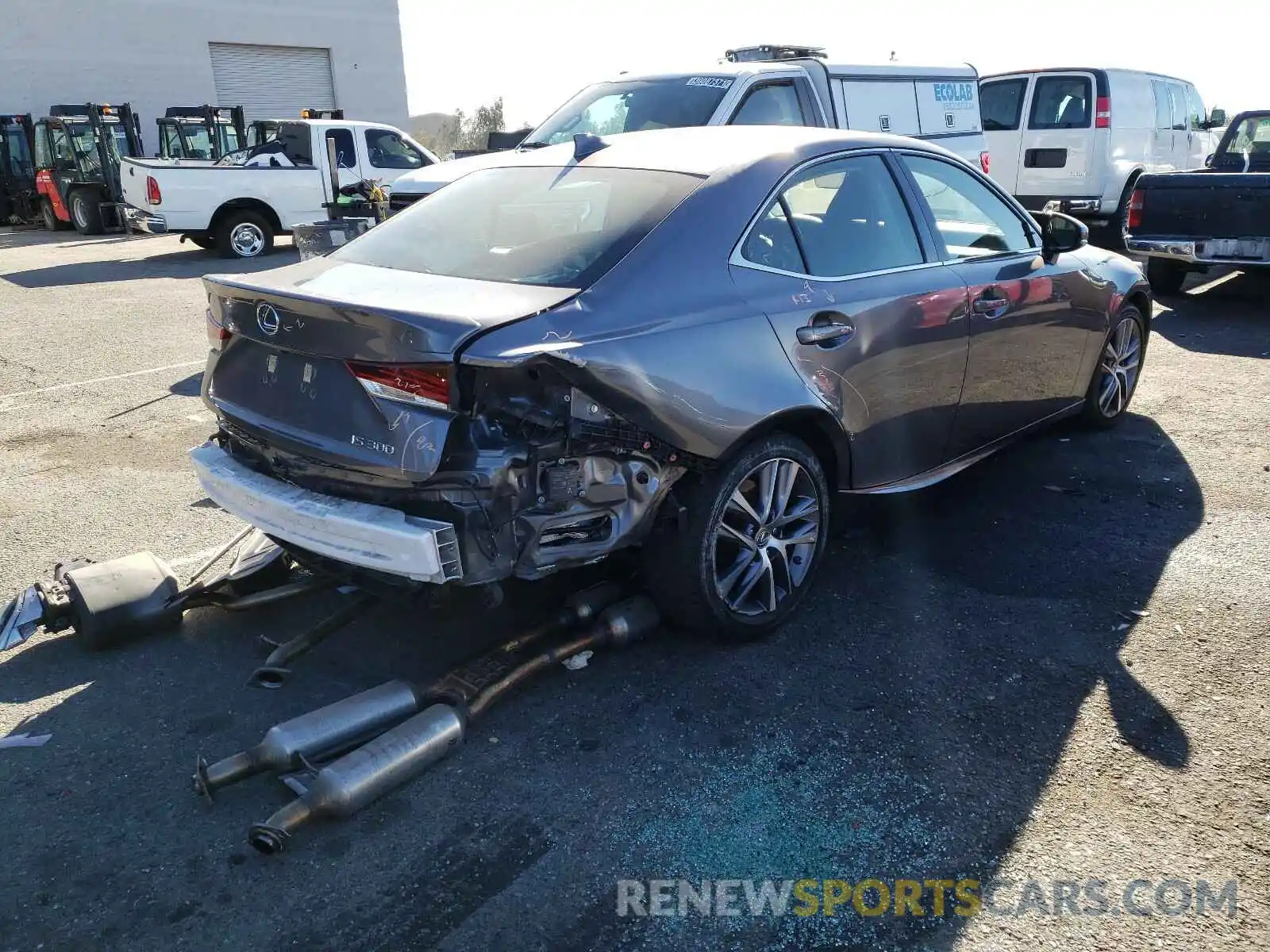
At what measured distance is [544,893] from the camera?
2.47 metres

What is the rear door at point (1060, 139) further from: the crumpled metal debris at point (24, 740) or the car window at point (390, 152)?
the crumpled metal debris at point (24, 740)

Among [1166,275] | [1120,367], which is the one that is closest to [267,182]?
[1166,275]

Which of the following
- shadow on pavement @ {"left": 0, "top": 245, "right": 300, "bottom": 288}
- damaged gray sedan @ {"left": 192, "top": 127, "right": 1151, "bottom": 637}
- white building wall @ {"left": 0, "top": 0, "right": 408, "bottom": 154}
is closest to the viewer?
damaged gray sedan @ {"left": 192, "top": 127, "right": 1151, "bottom": 637}

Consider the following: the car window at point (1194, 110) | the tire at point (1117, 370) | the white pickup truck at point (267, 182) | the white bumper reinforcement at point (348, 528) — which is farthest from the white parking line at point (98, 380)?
the car window at point (1194, 110)

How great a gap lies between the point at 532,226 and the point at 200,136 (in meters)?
20.9

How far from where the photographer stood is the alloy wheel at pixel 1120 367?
565cm

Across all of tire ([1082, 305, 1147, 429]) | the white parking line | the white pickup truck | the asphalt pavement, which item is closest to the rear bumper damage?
tire ([1082, 305, 1147, 429])

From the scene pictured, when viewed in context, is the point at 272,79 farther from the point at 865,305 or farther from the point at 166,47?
the point at 865,305

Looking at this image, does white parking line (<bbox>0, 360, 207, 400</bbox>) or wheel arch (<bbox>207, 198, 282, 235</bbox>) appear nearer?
white parking line (<bbox>0, 360, 207, 400</bbox>)

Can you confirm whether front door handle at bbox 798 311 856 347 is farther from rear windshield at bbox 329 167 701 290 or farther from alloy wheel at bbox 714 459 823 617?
rear windshield at bbox 329 167 701 290

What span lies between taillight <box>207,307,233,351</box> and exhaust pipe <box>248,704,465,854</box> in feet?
5.06

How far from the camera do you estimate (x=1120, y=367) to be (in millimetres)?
5852

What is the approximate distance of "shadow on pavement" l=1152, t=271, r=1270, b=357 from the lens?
329 inches

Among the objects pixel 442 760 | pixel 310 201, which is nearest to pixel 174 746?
pixel 442 760
